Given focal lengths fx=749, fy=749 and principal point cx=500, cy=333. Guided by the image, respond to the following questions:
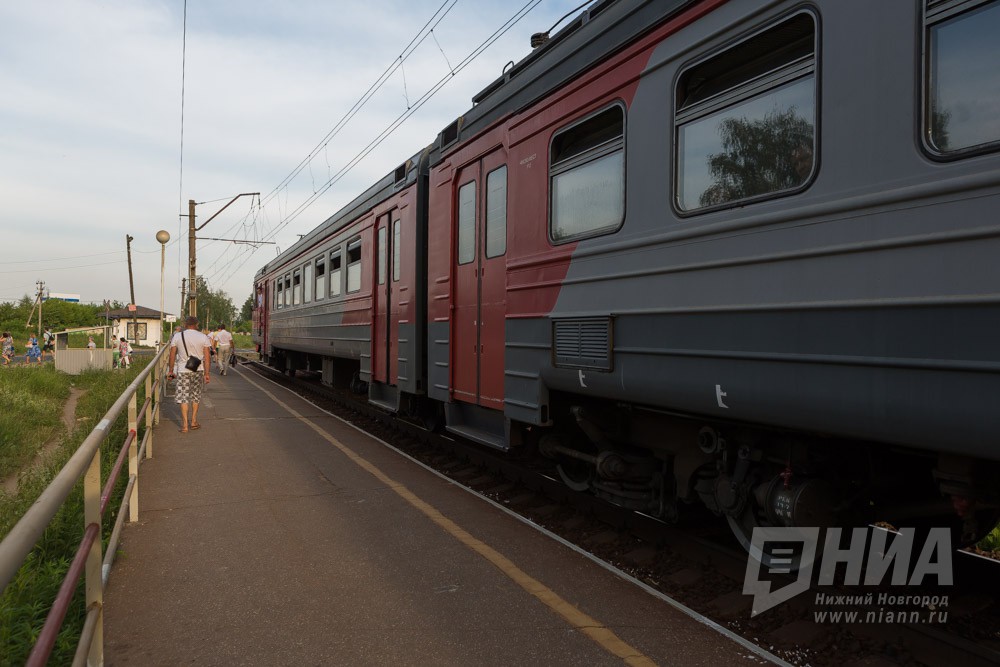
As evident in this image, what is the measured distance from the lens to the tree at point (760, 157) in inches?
134

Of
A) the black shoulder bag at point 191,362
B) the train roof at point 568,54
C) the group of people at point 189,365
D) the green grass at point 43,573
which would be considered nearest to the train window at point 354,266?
the group of people at point 189,365

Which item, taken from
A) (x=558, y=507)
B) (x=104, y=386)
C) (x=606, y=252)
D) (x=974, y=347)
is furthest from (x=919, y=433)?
(x=104, y=386)

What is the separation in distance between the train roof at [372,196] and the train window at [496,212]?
243 centimetres

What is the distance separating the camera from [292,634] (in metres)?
3.79

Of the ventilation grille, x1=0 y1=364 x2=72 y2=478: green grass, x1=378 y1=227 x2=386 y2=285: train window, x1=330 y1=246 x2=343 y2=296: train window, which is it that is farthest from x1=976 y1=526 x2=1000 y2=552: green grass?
x1=330 y1=246 x2=343 y2=296: train window

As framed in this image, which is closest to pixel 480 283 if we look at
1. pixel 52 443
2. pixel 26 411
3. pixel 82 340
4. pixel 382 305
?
pixel 382 305

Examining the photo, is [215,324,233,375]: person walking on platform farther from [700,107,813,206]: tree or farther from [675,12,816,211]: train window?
[700,107,813,206]: tree

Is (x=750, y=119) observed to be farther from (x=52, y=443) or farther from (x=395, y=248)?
(x=52, y=443)

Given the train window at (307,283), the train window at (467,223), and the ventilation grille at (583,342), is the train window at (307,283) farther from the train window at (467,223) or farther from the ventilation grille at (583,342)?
the ventilation grille at (583,342)

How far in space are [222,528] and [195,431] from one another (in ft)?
17.2

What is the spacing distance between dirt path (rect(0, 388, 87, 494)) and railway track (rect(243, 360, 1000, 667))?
4.79 metres

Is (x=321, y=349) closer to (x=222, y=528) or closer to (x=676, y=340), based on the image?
(x=222, y=528)

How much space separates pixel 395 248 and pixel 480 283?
10.8 ft

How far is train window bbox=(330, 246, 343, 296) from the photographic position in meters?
13.0
